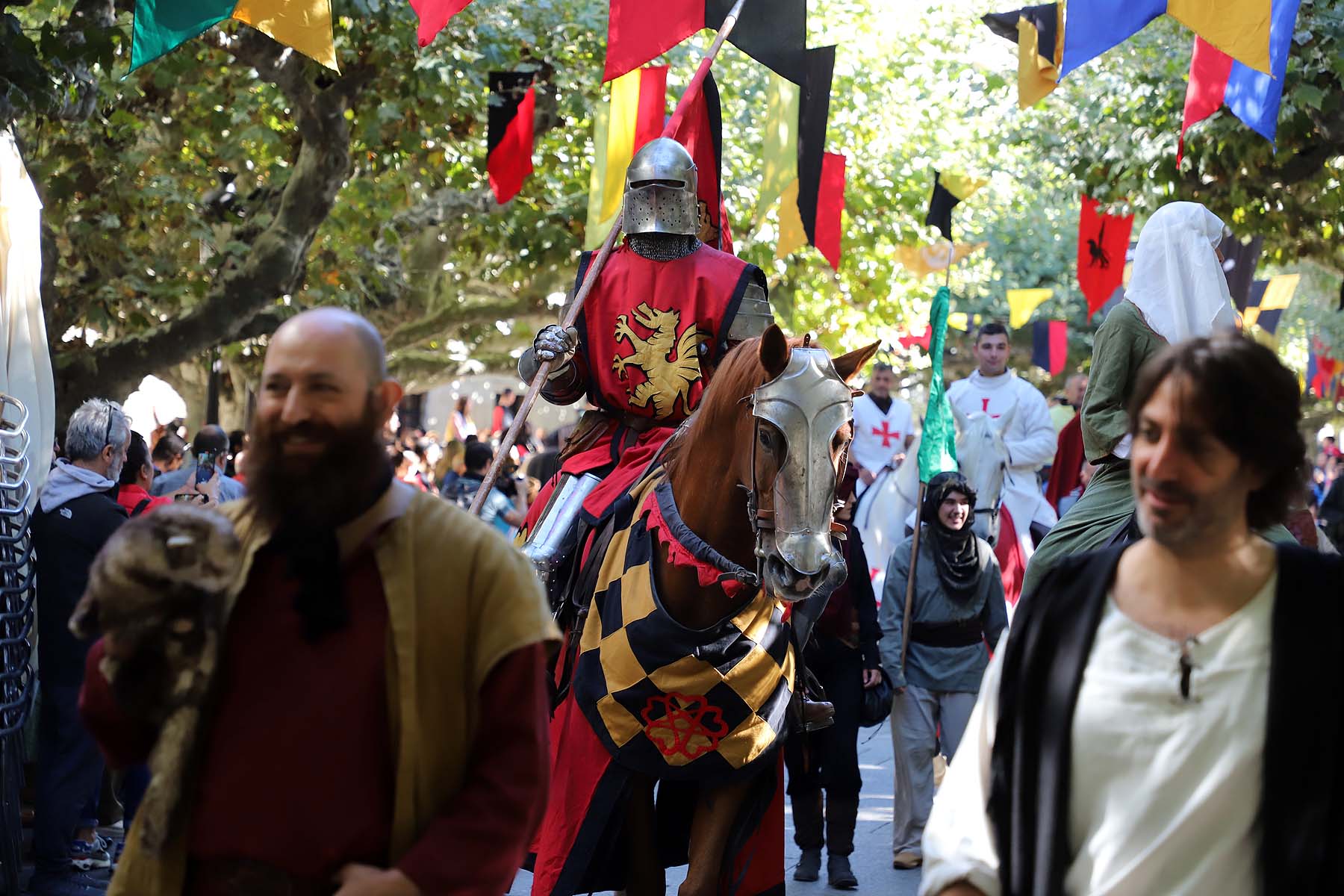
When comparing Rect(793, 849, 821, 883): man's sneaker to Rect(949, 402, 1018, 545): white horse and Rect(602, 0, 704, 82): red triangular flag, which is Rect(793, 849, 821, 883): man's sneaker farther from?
Rect(602, 0, 704, 82): red triangular flag

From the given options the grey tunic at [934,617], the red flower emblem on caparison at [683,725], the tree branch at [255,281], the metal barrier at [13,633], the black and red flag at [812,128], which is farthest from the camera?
the tree branch at [255,281]

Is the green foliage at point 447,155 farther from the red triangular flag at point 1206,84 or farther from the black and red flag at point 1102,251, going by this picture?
the red triangular flag at point 1206,84

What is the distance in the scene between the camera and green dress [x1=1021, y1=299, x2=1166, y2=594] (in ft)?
17.7

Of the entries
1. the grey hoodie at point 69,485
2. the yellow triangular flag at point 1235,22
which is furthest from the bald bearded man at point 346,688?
the yellow triangular flag at point 1235,22

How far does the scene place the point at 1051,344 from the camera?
27.1 metres

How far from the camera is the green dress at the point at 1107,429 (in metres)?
5.41

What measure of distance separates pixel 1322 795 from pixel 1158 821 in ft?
0.83

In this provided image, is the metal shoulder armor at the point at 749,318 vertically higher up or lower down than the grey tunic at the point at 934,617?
higher up

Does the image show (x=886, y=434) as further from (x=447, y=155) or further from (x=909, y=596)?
(x=909, y=596)

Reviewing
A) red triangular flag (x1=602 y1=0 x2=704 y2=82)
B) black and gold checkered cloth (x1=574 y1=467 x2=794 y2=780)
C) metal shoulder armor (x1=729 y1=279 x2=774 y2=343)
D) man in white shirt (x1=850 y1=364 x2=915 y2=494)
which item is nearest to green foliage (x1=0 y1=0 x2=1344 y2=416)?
red triangular flag (x1=602 y1=0 x2=704 y2=82)

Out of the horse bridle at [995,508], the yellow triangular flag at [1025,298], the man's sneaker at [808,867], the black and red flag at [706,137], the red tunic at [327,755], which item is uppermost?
the yellow triangular flag at [1025,298]

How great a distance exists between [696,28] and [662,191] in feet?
9.45

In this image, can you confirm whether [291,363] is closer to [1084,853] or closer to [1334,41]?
[1084,853]

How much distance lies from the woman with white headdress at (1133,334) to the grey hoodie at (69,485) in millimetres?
4221
